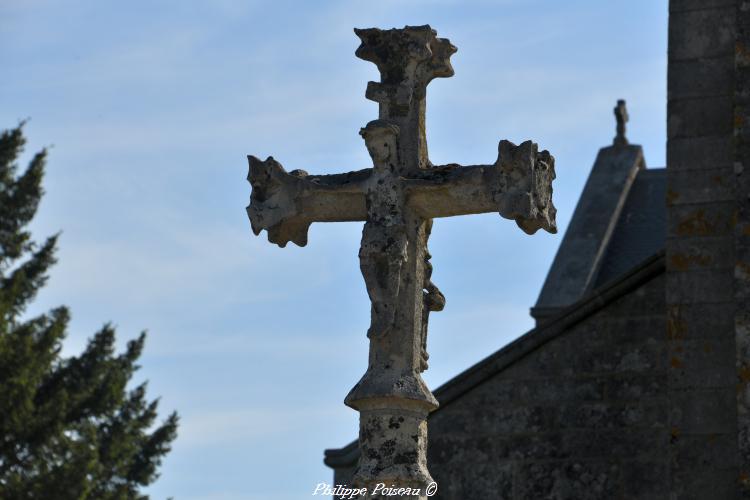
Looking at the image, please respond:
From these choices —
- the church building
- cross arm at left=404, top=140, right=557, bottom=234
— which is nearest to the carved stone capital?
cross arm at left=404, top=140, right=557, bottom=234

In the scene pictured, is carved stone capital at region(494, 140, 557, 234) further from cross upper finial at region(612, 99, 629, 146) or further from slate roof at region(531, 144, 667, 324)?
cross upper finial at region(612, 99, 629, 146)

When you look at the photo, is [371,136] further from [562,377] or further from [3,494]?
[3,494]

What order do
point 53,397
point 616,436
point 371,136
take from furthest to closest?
point 53,397
point 616,436
point 371,136

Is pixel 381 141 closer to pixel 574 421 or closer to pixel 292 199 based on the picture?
pixel 292 199

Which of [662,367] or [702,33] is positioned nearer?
[702,33]

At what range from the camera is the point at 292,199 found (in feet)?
23.6

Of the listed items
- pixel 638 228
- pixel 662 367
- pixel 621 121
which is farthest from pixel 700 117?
pixel 621 121

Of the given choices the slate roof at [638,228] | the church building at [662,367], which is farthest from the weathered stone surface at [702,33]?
the slate roof at [638,228]

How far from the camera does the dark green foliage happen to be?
84.4 feet

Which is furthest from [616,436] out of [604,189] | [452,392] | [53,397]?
[53,397]

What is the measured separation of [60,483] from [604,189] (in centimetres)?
801

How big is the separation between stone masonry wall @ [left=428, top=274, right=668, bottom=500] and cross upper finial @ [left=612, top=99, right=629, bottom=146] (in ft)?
44.5

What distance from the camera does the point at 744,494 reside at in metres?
8.48

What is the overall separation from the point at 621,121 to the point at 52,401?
8.64 meters
